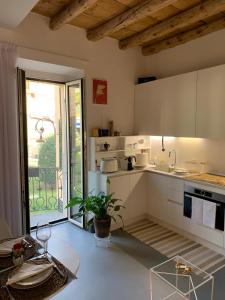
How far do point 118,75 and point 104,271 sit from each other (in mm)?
2927

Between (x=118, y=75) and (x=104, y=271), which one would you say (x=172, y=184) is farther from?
(x=118, y=75)

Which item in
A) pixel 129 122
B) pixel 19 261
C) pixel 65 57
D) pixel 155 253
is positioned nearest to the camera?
pixel 19 261

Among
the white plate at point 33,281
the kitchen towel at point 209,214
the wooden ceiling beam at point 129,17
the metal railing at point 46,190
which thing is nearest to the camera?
the white plate at point 33,281

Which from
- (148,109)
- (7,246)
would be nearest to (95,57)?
(148,109)

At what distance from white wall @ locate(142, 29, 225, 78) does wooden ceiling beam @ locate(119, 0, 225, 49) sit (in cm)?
42

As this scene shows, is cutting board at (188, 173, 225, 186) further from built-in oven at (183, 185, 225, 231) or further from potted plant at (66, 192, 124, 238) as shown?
potted plant at (66, 192, 124, 238)

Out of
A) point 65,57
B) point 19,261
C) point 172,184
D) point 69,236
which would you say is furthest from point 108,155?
point 19,261

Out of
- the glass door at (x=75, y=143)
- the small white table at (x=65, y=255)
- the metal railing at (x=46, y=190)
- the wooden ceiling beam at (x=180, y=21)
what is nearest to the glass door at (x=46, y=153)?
the metal railing at (x=46, y=190)

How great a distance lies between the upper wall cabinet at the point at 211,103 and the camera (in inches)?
118

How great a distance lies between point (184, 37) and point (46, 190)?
3.72 metres

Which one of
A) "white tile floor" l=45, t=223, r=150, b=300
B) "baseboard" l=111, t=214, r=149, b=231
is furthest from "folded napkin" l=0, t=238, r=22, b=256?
"baseboard" l=111, t=214, r=149, b=231

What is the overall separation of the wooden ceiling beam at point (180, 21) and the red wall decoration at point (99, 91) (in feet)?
2.44

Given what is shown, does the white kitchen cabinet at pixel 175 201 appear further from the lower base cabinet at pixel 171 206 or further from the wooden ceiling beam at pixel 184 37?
the wooden ceiling beam at pixel 184 37

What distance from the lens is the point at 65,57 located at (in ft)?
10.7
